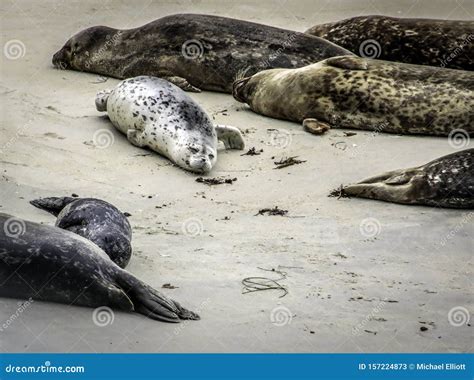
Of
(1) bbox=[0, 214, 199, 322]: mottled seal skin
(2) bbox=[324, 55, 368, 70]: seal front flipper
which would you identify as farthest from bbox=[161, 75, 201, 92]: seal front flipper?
(1) bbox=[0, 214, 199, 322]: mottled seal skin

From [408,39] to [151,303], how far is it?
7087mm

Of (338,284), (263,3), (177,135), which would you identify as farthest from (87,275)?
(263,3)

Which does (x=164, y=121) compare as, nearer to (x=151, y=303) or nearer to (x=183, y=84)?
A: (x=183, y=84)

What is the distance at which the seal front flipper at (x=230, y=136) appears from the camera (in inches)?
396

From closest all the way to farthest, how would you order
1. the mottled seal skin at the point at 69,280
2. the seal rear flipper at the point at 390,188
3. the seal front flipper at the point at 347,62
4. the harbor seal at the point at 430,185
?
the mottled seal skin at the point at 69,280 < the harbor seal at the point at 430,185 < the seal rear flipper at the point at 390,188 < the seal front flipper at the point at 347,62

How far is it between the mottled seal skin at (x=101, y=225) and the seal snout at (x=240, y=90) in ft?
14.1

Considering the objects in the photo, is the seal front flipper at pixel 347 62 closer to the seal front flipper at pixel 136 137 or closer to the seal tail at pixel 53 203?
the seal front flipper at pixel 136 137

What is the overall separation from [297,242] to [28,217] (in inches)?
64.0

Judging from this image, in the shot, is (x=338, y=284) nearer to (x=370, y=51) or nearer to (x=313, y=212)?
(x=313, y=212)

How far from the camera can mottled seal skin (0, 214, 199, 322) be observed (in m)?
5.85

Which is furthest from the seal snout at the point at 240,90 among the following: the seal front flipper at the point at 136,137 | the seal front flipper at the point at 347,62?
the seal front flipper at the point at 136,137

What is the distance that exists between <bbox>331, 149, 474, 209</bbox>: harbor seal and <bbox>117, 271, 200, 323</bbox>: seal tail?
293 centimetres

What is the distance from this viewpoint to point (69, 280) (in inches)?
231

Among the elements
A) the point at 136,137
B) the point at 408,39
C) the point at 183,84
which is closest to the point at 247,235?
the point at 136,137
